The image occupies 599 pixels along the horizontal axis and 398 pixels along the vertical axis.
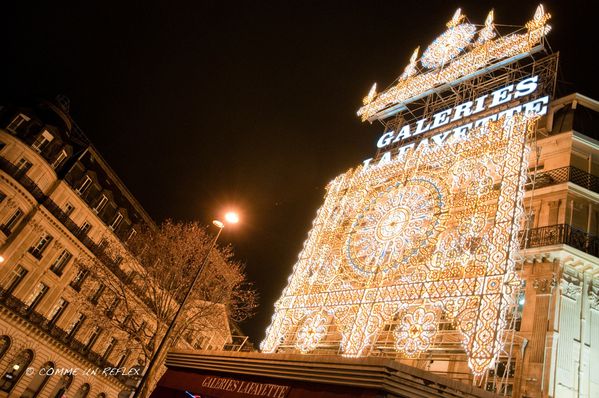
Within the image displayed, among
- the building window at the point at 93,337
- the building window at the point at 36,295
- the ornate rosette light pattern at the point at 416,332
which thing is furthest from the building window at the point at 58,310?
the ornate rosette light pattern at the point at 416,332

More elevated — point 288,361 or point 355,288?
point 355,288

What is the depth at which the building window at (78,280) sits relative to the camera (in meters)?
37.8

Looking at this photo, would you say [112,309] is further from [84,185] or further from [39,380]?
[84,185]

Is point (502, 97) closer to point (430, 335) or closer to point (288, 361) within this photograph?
point (430, 335)

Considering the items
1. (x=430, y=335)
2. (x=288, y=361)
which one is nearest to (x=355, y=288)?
(x=430, y=335)

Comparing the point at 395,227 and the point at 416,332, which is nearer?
the point at 416,332

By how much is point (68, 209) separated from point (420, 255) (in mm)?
32506

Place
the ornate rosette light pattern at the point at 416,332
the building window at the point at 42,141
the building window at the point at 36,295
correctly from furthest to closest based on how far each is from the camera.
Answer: the building window at the point at 42,141
the building window at the point at 36,295
the ornate rosette light pattern at the point at 416,332

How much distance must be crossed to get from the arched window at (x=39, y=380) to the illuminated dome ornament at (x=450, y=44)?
34.2 metres

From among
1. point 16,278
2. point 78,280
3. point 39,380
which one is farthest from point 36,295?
point 39,380

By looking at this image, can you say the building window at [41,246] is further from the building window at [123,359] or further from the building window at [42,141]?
the building window at [123,359]

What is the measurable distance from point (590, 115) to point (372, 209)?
1080 centimetres

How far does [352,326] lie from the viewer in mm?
13914

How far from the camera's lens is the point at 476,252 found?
12.6m
